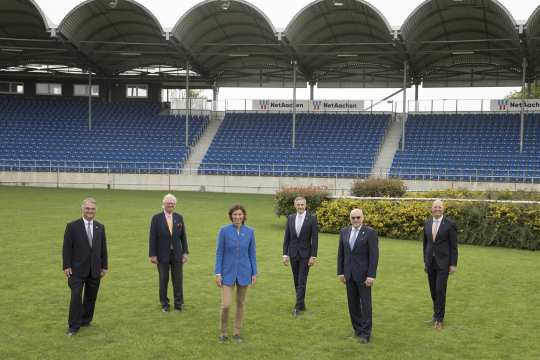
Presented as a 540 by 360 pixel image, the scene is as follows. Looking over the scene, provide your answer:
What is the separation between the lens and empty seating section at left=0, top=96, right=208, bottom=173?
1460 inches

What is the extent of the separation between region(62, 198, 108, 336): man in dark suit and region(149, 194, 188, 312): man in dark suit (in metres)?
1.03

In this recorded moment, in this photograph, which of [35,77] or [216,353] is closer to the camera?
[216,353]

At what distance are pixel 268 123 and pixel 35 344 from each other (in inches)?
1391

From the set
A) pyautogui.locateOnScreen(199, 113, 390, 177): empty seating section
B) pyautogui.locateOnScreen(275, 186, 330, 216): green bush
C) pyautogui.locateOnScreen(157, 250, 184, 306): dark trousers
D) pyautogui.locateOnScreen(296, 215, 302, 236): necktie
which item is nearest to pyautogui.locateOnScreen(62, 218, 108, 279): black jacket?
pyautogui.locateOnScreen(157, 250, 184, 306): dark trousers

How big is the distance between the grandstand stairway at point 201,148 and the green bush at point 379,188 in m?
18.0

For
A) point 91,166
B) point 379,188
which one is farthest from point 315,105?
point 379,188

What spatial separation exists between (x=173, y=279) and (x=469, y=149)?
2979 cm

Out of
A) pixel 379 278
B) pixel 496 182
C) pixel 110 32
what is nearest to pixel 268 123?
pixel 110 32

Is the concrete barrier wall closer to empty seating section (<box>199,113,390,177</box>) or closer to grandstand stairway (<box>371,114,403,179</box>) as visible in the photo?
empty seating section (<box>199,113,390,177</box>)

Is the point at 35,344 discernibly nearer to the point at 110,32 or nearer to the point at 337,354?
the point at 337,354

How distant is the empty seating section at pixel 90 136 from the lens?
122ft

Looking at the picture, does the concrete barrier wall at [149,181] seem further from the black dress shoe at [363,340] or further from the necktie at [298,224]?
the black dress shoe at [363,340]

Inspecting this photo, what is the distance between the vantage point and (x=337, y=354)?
23.9 feet

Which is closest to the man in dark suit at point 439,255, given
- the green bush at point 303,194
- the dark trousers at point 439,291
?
the dark trousers at point 439,291
